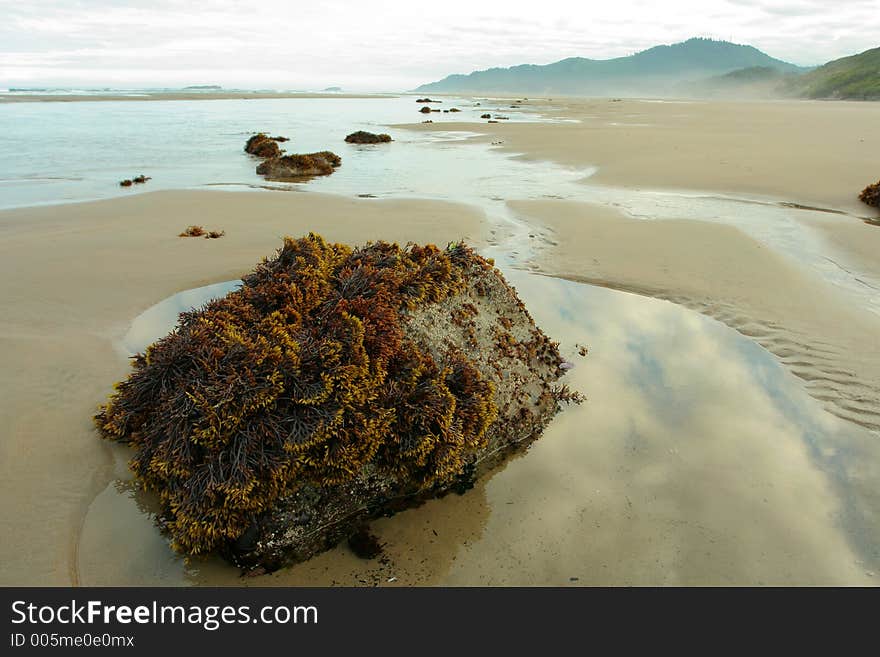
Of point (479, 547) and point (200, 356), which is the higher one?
point (200, 356)

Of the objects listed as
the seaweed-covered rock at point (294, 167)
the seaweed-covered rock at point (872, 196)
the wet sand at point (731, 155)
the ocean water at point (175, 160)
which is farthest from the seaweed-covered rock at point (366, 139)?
the seaweed-covered rock at point (872, 196)

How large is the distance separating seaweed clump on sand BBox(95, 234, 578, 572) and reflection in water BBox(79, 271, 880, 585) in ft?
0.63

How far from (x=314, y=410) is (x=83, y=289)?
5178 mm

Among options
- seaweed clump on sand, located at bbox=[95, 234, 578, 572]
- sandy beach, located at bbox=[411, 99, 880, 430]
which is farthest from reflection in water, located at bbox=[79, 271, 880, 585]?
→ sandy beach, located at bbox=[411, 99, 880, 430]

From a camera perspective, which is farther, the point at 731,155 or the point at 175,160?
the point at 175,160

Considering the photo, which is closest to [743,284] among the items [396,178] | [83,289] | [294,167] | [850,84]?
[83,289]

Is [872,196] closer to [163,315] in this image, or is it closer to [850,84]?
[163,315]

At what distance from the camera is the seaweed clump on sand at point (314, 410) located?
9.68 ft

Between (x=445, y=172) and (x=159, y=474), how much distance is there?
45.1 feet

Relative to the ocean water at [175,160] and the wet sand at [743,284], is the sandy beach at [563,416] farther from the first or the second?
the ocean water at [175,160]

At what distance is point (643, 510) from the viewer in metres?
3.32
